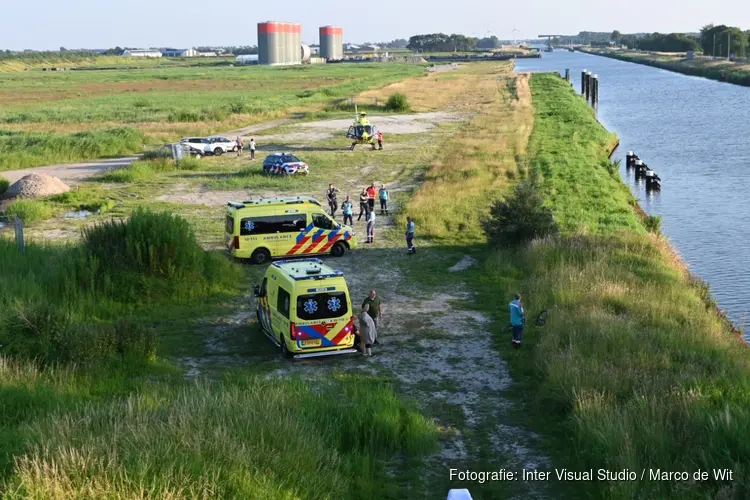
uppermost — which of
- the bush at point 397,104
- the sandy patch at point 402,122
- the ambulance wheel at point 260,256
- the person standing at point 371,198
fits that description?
the bush at point 397,104

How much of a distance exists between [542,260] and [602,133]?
148 ft

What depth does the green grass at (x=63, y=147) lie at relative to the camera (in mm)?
57156

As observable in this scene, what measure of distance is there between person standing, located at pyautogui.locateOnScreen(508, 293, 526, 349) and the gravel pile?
1173 inches

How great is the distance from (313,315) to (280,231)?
10061mm

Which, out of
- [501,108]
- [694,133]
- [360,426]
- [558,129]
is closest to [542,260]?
[360,426]

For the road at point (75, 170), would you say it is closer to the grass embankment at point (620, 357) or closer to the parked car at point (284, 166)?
the parked car at point (284, 166)

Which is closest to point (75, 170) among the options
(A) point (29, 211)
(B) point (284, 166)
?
(B) point (284, 166)

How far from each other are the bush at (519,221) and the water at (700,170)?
6014 millimetres

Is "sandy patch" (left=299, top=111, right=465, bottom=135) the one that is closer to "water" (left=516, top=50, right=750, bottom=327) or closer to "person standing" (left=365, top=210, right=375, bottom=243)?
"water" (left=516, top=50, right=750, bottom=327)

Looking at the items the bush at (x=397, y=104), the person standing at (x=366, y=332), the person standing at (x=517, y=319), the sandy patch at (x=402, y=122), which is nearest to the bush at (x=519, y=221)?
the person standing at (x=517, y=319)

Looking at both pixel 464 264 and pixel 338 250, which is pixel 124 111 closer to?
pixel 338 250

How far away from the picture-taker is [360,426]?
14.4 metres

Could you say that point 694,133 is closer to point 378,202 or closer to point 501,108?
point 501,108

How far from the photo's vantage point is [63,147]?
60281mm
